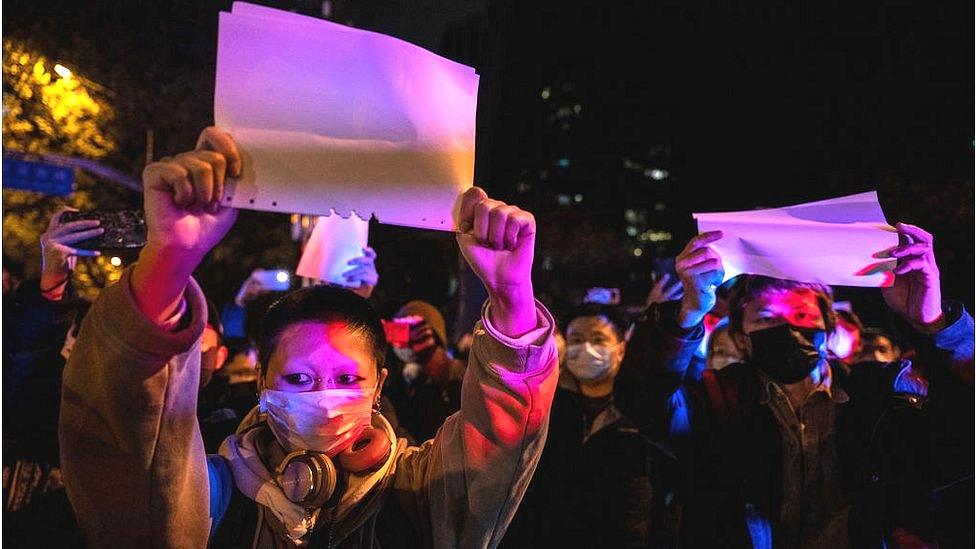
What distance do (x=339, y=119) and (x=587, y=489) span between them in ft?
10.4

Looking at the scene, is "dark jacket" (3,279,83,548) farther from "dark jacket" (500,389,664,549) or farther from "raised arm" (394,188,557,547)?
"dark jacket" (500,389,664,549)

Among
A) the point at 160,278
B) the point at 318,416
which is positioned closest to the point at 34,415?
the point at 318,416

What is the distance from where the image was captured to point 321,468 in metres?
2.12

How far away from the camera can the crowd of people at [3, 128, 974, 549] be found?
5.67 ft

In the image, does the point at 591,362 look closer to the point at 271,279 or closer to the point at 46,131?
the point at 271,279

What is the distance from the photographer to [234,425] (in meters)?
3.52

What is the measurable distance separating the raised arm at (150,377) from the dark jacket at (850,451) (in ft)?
6.41

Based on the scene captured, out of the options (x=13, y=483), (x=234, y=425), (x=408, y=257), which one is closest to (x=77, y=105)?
(x=408, y=257)

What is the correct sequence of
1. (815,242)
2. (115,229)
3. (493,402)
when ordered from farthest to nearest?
(115,229)
(815,242)
(493,402)

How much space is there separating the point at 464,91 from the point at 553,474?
2955mm

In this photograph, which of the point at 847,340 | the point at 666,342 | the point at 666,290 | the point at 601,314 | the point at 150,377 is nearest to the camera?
the point at 150,377

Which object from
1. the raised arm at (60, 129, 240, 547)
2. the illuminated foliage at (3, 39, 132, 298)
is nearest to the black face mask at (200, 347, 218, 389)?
the raised arm at (60, 129, 240, 547)

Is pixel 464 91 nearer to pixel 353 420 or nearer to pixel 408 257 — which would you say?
pixel 353 420

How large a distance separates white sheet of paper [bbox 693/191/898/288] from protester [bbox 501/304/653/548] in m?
1.84
